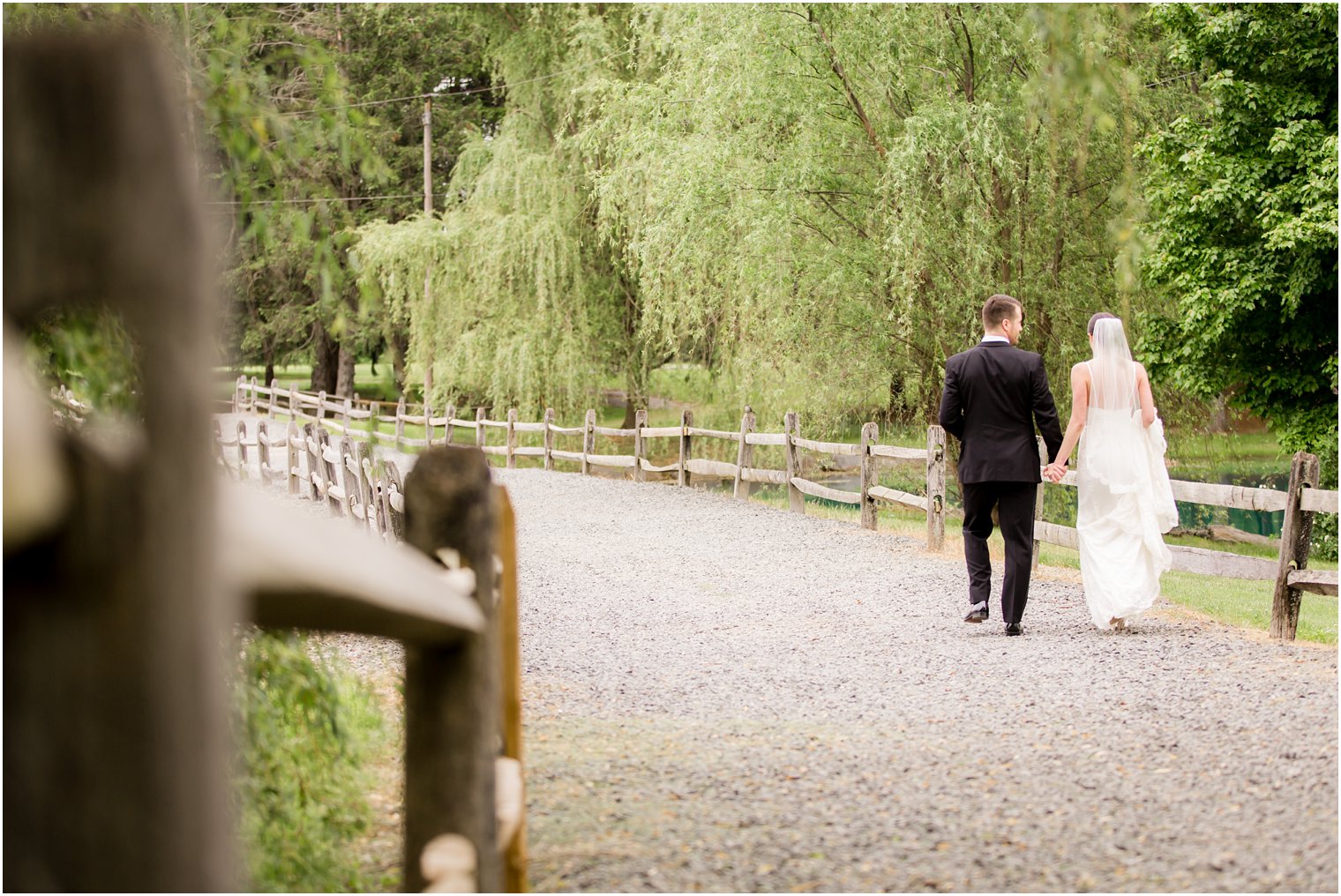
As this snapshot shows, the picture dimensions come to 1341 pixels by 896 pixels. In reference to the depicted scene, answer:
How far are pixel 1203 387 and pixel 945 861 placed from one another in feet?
50.0

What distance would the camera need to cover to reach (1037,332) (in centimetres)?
1491

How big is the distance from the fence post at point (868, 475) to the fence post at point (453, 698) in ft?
36.4

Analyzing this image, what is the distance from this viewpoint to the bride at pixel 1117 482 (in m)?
7.23

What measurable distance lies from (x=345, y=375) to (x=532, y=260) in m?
17.2

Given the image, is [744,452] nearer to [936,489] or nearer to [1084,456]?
[936,489]

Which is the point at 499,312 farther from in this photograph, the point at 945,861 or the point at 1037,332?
the point at 945,861

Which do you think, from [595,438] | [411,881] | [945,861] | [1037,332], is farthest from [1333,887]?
[595,438]

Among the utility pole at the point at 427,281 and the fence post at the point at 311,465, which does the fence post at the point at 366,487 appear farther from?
the utility pole at the point at 427,281

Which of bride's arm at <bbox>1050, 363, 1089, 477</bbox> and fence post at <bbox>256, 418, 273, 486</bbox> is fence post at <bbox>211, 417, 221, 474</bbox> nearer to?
bride's arm at <bbox>1050, 363, 1089, 477</bbox>

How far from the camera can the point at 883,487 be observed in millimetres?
13828

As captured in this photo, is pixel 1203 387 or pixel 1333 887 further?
pixel 1203 387

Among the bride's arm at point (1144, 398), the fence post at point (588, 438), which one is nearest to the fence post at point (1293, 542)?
the bride's arm at point (1144, 398)

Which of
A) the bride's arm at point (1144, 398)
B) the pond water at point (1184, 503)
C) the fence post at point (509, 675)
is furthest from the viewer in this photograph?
the pond water at point (1184, 503)

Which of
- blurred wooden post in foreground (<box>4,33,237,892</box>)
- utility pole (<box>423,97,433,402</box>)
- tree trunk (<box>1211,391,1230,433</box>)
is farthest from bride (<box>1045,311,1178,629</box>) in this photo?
utility pole (<box>423,97,433,402</box>)
